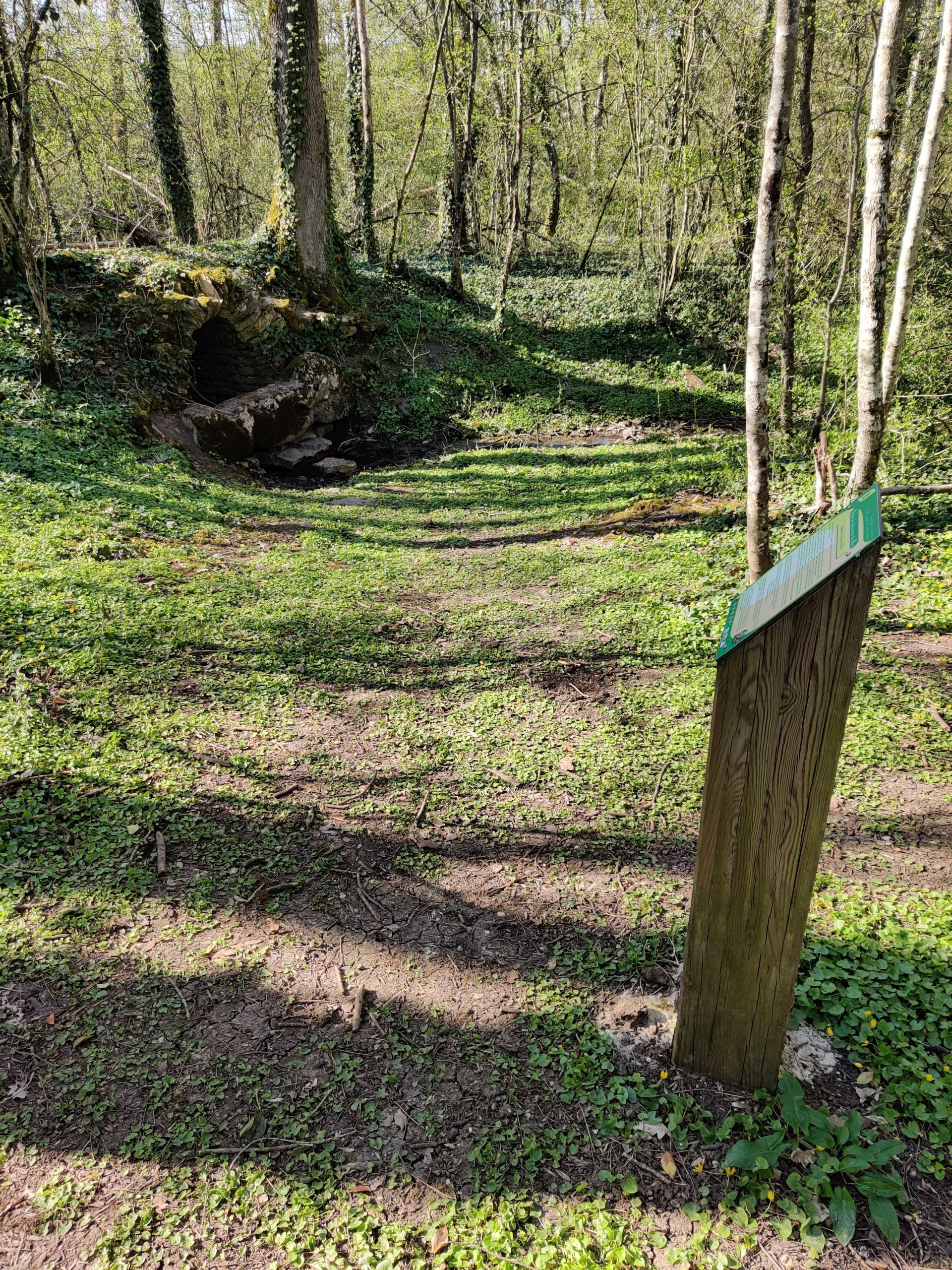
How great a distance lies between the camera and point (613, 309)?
19.5m

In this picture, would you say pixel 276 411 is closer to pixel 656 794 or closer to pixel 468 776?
pixel 468 776

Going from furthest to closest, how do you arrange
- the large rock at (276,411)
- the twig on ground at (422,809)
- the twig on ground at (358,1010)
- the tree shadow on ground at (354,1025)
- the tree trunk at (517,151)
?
the tree trunk at (517,151) < the large rock at (276,411) < the twig on ground at (422,809) < the twig on ground at (358,1010) < the tree shadow on ground at (354,1025)

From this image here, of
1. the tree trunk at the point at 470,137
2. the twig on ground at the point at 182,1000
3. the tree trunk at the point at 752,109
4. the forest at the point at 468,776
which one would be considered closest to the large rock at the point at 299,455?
the forest at the point at 468,776

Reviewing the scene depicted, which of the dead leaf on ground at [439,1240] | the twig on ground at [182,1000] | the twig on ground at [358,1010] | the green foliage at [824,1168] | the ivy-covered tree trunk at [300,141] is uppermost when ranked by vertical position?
the ivy-covered tree trunk at [300,141]

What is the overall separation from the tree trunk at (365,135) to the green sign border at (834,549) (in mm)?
20578

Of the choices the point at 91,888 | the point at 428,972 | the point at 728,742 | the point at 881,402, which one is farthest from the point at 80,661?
the point at 881,402

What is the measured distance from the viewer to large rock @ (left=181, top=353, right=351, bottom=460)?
1070cm

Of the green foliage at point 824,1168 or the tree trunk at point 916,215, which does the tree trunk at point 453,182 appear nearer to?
the tree trunk at point 916,215

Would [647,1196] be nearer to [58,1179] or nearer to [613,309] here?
[58,1179]

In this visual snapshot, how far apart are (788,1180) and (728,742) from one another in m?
1.41

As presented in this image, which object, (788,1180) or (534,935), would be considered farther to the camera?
(534,935)

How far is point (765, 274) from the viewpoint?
17.3 ft

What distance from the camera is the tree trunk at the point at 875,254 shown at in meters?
5.62

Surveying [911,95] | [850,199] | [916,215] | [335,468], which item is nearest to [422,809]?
[916,215]
